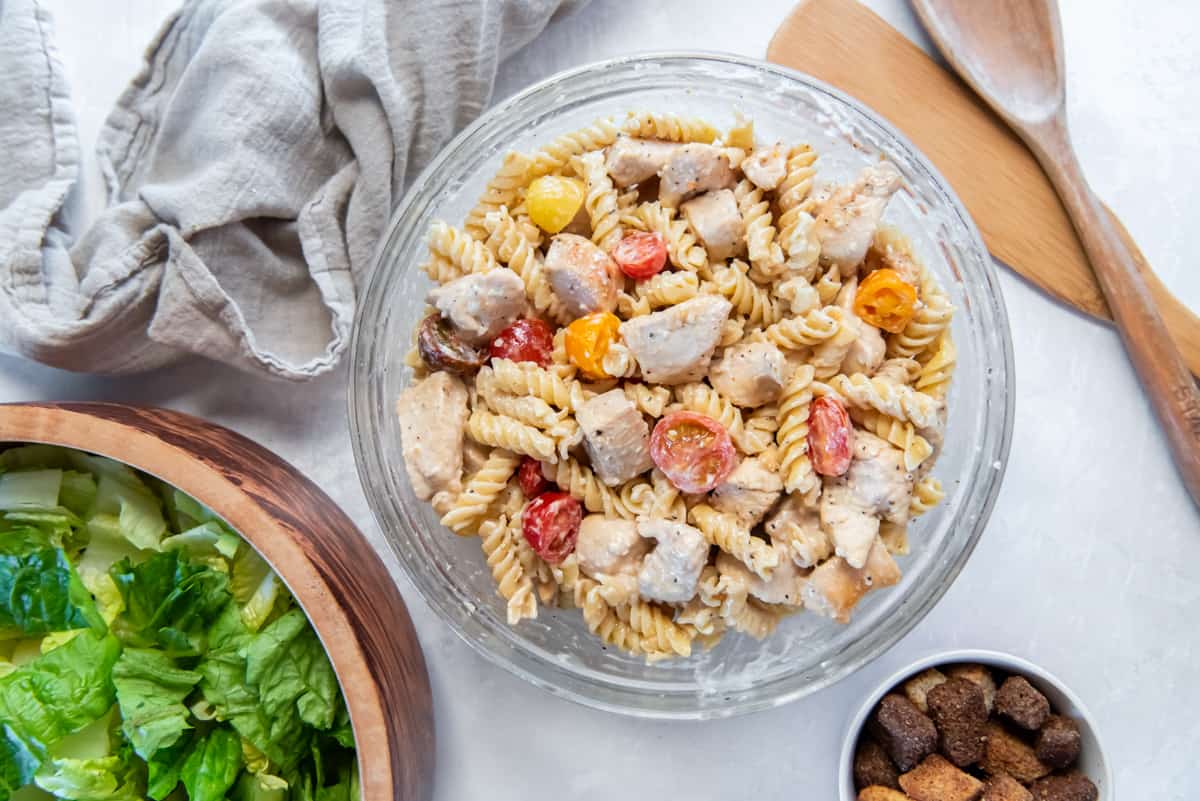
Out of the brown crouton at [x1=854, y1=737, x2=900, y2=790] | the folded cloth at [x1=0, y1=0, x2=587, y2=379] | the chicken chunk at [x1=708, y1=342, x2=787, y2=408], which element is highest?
the folded cloth at [x1=0, y1=0, x2=587, y2=379]

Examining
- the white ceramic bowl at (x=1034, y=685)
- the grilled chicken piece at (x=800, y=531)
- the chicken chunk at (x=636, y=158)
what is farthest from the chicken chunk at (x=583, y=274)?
the white ceramic bowl at (x=1034, y=685)

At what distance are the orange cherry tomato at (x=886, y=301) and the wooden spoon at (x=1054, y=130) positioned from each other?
650mm

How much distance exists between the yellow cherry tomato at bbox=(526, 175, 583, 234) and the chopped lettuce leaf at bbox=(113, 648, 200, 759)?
1.15 meters

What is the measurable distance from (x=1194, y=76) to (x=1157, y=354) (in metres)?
0.67

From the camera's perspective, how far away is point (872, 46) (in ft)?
7.58

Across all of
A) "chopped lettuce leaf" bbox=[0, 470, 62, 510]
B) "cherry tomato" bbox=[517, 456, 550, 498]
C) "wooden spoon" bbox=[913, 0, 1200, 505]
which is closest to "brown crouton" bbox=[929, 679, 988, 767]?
"wooden spoon" bbox=[913, 0, 1200, 505]

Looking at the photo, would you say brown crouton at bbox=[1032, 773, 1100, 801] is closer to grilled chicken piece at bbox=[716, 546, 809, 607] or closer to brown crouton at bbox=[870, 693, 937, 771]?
brown crouton at bbox=[870, 693, 937, 771]

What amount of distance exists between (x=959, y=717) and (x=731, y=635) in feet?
1.63

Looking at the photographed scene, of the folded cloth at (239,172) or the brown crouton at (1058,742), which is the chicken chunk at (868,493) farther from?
the folded cloth at (239,172)

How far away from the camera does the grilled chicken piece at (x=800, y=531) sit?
1805 millimetres

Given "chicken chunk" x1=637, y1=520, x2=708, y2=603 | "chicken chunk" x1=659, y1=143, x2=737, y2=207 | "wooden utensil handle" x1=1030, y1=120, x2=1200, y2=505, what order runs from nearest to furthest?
"chicken chunk" x1=637, y1=520, x2=708, y2=603 → "chicken chunk" x1=659, y1=143, x2=737, y2=207 → "wooden utensil handle" x1=1030, y1=120, x2=1200, y2=505

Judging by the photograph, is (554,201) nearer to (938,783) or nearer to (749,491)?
(749,491)

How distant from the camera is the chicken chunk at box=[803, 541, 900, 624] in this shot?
1.80 meters

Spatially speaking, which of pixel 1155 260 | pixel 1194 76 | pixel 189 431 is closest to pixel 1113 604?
pixel 1155 260
